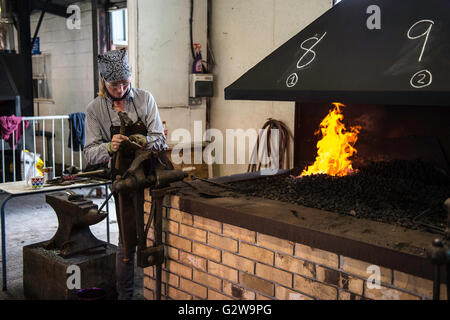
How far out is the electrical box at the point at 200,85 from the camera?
248 inches

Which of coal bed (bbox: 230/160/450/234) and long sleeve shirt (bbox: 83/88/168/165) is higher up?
long sleeve shirt (bbox: 83/88/168/165)

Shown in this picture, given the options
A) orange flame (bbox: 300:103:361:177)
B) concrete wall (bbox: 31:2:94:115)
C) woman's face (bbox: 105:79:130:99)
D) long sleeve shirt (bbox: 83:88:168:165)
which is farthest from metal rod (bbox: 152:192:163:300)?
concrete wall (bbox: 31:2:94:115)

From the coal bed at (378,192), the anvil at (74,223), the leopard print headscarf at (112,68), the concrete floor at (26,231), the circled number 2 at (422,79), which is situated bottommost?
the concrete floor at (26,231)

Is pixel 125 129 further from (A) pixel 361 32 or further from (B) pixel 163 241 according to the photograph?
(A) pixel 361 32

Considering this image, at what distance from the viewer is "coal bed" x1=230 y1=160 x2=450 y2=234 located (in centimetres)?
255

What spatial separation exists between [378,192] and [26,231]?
4511 mm

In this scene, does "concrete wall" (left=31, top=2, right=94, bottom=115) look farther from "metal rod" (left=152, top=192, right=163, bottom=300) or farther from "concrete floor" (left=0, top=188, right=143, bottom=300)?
"metal rod" (left=152, top=192, right=163, bottom=300)

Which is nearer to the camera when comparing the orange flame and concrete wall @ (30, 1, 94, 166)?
the orange flame

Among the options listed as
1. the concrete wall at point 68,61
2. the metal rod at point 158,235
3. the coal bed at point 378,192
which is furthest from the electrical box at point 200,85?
the concrete wall at point 68,61

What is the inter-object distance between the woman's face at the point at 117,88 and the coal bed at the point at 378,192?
1077 millimetres

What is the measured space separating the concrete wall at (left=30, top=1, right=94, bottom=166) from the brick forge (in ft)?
24.5

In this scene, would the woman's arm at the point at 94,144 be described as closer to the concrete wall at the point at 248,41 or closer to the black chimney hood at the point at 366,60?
the black chimney hood at the point at 366,60

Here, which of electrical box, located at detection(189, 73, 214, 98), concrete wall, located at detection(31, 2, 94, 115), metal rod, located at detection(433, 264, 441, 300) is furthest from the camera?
concrete wall, located at detection(31, 2, 94, 115)

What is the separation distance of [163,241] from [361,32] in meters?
1.81
